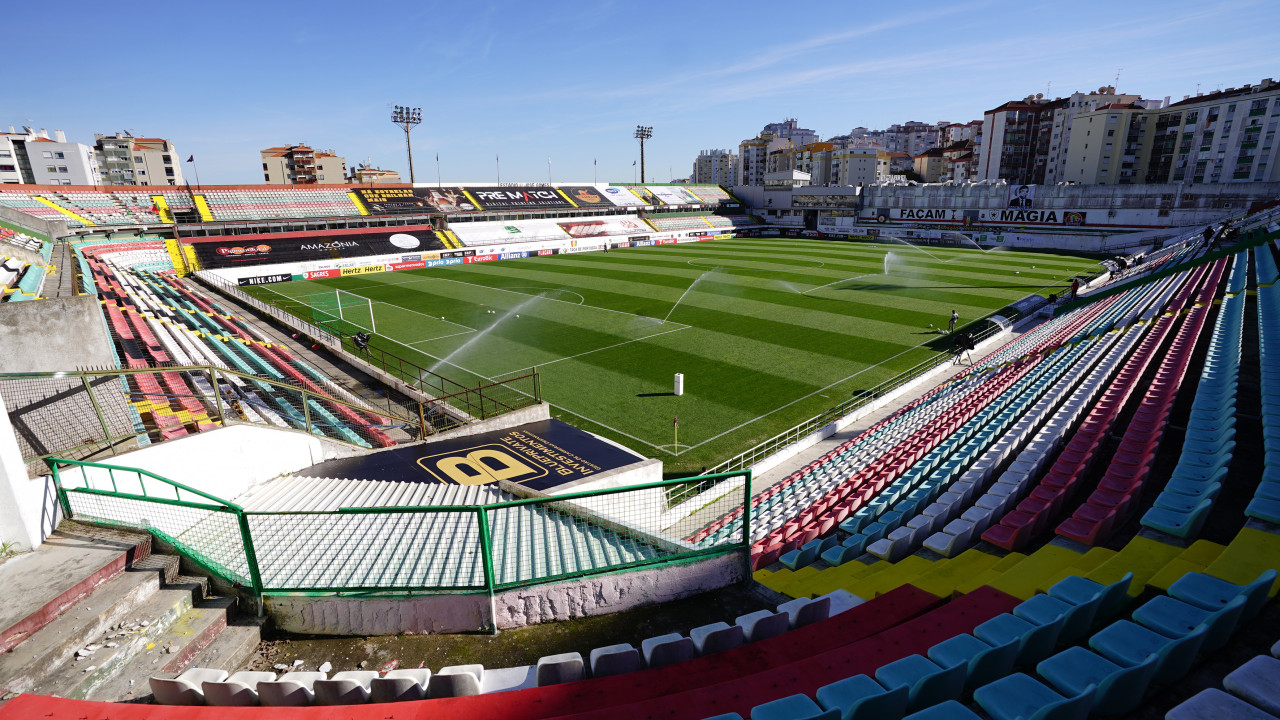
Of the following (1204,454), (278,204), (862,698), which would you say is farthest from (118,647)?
(278,204)

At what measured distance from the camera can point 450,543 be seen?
683 centimetres

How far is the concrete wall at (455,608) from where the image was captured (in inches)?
202

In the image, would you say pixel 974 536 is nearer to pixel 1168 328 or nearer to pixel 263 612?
pixel 263 612

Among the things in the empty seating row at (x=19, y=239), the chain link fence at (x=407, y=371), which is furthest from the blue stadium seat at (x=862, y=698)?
the empty seating row at (x=19, y=239)

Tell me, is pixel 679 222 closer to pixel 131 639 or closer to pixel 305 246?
pixel 305 246

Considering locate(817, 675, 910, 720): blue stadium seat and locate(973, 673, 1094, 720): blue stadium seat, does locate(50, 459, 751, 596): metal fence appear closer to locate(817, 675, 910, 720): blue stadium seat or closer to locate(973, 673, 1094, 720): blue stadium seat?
locate(817, 675, 910, 720): blue stadium seat

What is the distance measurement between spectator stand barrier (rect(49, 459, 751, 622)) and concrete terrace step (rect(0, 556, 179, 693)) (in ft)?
0.96

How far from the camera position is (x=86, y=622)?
15.2 ft

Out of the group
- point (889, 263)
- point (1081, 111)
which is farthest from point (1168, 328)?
point (1081, 111)

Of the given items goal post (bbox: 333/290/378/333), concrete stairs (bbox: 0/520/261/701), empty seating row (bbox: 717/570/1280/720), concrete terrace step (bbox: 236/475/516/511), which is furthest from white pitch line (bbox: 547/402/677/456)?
goal post (bbox: 333/290/378/333)

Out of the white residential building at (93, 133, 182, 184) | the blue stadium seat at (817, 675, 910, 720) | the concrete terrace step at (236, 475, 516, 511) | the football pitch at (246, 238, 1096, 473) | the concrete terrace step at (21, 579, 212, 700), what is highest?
the white residential building at (93, 133, 182, 184)

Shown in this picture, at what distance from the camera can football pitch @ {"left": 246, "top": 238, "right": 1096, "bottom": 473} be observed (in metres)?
19.2

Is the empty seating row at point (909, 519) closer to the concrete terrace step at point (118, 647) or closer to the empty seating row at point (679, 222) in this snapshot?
the concrete terrace step at point (118, 647)

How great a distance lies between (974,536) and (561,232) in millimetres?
61240
